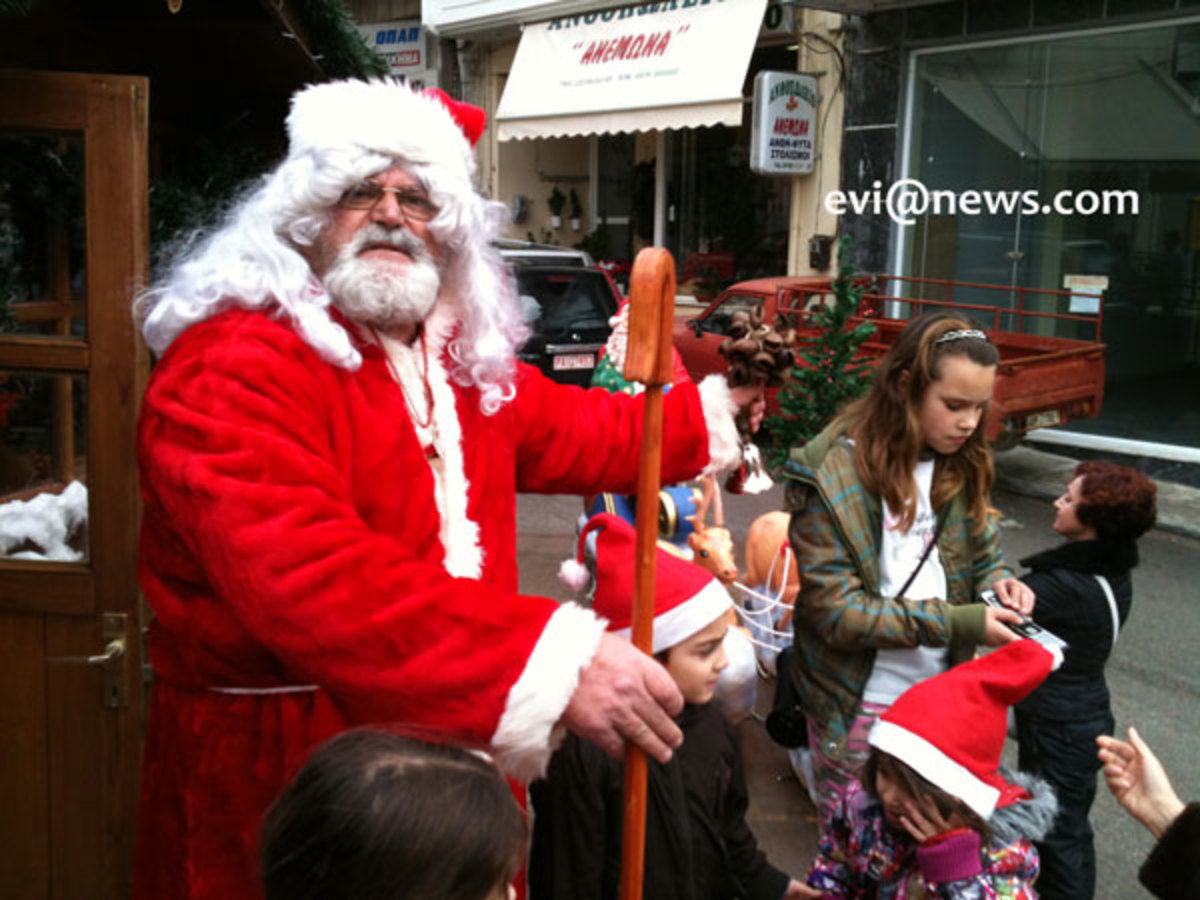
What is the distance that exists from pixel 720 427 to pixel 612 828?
2.90 feet

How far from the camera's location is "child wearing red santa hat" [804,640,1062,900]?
7.61 feet

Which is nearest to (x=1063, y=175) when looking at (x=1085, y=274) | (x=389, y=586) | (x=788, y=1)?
(x=1085, y=274)

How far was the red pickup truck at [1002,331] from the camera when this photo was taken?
8.04m

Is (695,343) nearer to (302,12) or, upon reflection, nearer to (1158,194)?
(1158,194)

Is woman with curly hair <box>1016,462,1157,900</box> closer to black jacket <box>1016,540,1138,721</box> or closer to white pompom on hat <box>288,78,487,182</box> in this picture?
black jacket <box>1016,540,1138,721</box>

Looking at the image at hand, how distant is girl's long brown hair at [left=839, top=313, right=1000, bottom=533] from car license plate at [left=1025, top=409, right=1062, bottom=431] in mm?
5585

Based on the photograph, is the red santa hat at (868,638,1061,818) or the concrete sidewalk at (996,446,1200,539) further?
the concrete sidewalk at (996,446,1200,539)

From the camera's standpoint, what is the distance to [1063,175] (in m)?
10.6

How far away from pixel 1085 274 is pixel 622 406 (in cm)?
903

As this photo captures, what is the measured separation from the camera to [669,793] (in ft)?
7.61

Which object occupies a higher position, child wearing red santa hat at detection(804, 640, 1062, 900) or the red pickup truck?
the red pickup truck

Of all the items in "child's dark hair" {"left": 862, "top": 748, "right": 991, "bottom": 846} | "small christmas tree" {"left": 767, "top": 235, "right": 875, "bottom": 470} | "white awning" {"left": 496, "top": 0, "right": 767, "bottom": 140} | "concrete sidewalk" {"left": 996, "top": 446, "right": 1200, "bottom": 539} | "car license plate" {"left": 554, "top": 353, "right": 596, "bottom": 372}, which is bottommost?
"concrete sidewalk" {"left": 996, "top": 446, "right": 1200, "bottom": 539}

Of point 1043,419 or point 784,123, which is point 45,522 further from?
point 784,123

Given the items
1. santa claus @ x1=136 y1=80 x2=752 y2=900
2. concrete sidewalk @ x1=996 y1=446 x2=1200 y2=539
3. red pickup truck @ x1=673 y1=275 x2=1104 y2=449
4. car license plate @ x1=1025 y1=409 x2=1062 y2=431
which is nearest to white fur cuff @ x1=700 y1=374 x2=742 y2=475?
santa claus @ x1=136 y1=80 x2=752 y2=900
